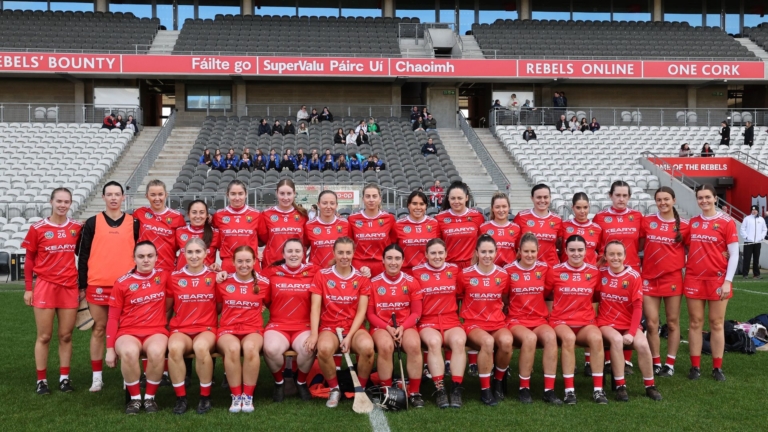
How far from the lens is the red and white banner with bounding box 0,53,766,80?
939 inches

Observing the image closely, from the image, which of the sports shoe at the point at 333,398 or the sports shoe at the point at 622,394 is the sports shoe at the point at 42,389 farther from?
the sports shoe at the point at 622,394

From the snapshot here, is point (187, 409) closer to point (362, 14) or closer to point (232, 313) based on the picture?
point (232, 313)

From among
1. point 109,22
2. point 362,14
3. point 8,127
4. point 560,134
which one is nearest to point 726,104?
point 560,134

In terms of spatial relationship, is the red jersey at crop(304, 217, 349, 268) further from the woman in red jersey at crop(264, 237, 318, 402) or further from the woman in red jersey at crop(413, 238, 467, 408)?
the woman in red jersey at crop(413, 238, 467, 408)

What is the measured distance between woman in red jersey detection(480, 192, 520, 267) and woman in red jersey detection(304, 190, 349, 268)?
133cm

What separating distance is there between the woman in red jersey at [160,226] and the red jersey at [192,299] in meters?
0.67

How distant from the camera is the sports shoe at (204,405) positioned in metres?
5.44

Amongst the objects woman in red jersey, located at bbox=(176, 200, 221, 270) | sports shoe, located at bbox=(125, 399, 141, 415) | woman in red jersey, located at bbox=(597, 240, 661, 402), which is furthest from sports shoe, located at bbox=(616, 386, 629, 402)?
sports shoe, located at bbox=(125, 399, 141, 415)

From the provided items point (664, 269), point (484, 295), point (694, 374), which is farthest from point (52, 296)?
point (694, 374)

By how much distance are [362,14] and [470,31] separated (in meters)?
4.52

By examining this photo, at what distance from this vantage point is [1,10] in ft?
92.9

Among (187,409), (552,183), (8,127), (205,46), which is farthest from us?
(205,46)

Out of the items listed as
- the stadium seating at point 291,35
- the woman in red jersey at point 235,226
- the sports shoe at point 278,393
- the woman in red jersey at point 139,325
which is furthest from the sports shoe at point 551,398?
the stadium seating at point 291,35

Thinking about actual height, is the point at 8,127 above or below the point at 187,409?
above
